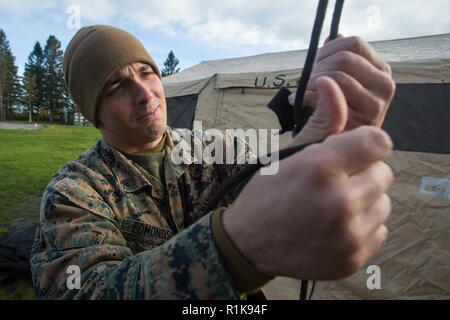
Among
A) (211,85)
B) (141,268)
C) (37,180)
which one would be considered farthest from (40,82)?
(141,268)

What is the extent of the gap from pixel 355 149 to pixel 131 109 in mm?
1185

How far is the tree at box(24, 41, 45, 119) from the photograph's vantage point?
44.7 m

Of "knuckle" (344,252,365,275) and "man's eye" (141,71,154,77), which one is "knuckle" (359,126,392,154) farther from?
"man's eye" (141,71,154,77)

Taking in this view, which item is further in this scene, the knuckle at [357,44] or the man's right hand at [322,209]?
the knuckle at [357,44]

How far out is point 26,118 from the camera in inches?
1759

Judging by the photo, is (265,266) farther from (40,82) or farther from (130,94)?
(40,82)

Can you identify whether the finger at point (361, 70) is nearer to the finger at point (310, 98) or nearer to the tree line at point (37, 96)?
the finger at point (310, 98)

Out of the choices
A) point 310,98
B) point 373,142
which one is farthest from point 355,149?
point 310,98

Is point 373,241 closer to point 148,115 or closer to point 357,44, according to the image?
point 357,44

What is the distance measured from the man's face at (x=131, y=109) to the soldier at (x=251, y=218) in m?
0.18

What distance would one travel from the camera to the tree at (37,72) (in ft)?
147

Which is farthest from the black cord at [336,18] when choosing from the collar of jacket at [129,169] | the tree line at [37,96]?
the tree line at [37,96]
